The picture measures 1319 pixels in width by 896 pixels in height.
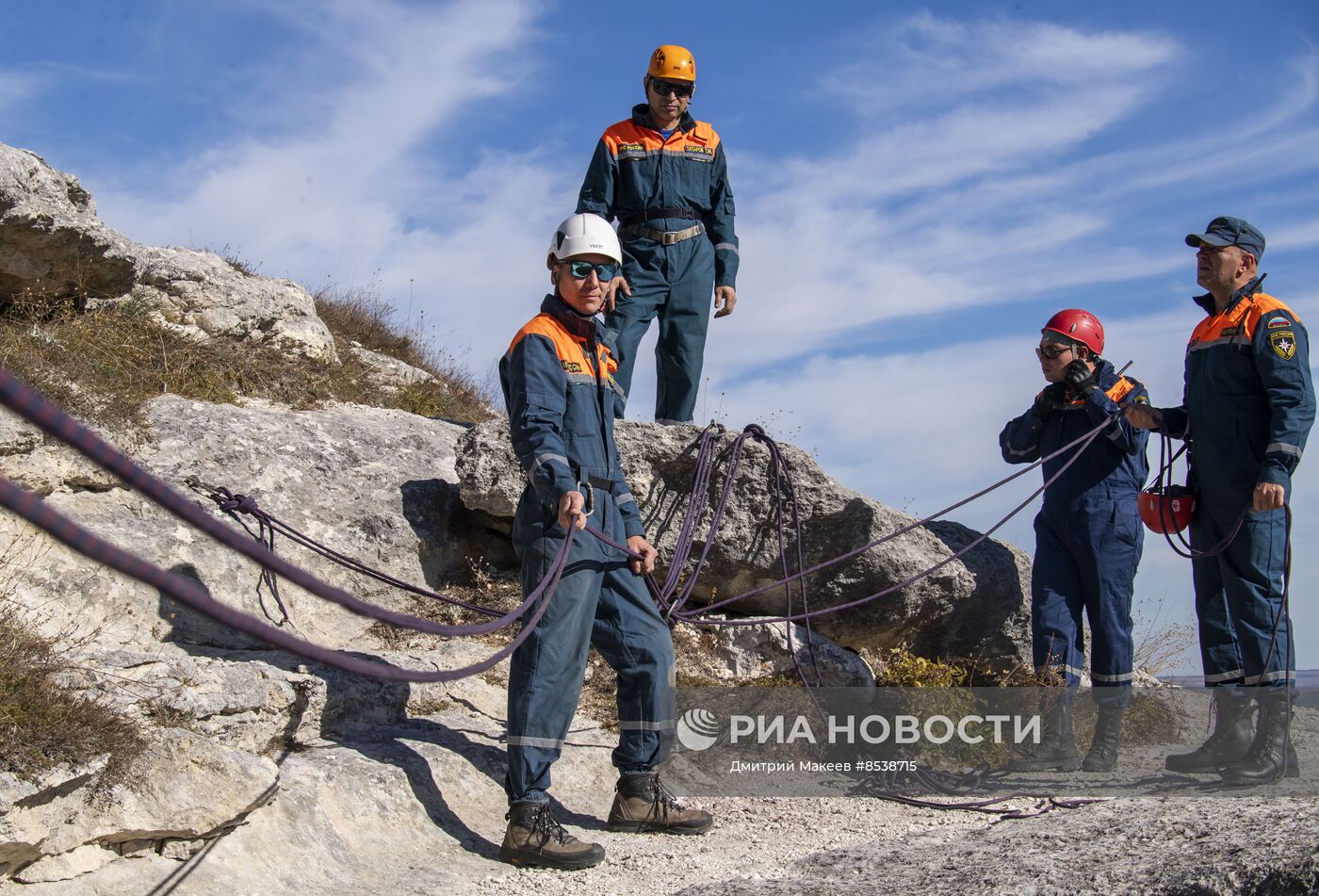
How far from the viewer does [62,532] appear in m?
1.53

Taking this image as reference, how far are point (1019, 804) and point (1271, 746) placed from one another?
48.9 inches

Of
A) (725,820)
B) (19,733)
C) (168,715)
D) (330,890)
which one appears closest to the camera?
(19,733)

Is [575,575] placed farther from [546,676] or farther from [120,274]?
[120,274]

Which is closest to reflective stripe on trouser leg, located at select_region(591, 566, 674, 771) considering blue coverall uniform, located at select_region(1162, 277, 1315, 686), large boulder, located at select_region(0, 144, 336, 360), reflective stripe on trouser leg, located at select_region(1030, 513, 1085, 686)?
reflective stripe on trouser leg, located at select_region(1030, 513, 1085, 686)

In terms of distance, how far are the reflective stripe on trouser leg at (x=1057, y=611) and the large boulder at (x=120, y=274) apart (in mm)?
4987

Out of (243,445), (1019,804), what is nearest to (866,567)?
(1019,804)

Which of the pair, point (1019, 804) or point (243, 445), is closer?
point (1019, 804)

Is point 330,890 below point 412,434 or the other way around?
below

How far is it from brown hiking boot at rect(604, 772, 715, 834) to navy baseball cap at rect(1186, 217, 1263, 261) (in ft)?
12.1

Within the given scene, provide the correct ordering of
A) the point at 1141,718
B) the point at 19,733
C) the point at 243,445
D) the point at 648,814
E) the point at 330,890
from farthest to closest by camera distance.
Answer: the point at 1141,718 < the point at 243,445 < the point at 648,814 < the point at 330,890 < the point at 19,733

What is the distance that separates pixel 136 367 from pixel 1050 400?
5.16 m

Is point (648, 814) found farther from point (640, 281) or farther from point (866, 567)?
point (640, 281)

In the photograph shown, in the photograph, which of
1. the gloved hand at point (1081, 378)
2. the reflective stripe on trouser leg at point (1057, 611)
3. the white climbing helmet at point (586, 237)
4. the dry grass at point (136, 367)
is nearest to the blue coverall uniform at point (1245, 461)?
the gloved hand at point (1081, 378)

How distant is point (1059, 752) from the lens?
5.78 metres
